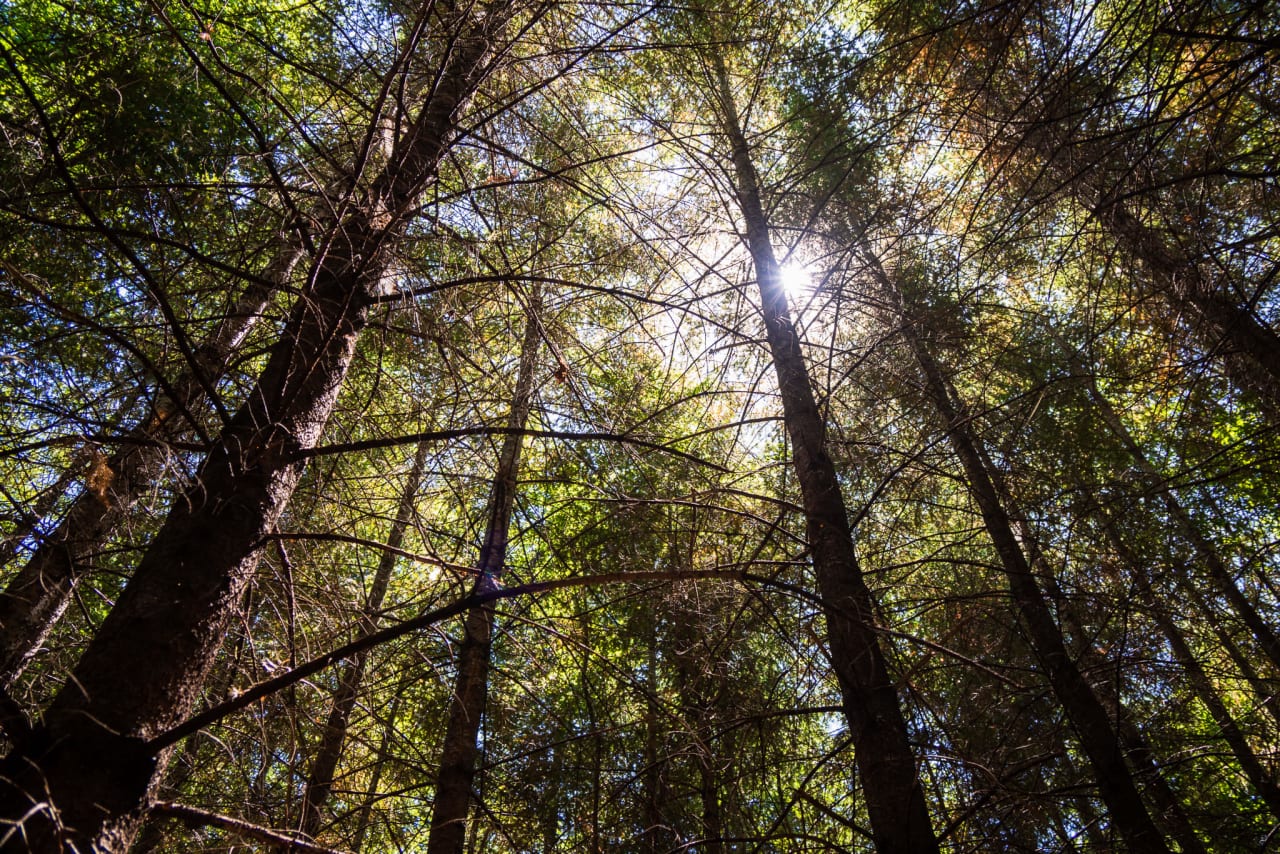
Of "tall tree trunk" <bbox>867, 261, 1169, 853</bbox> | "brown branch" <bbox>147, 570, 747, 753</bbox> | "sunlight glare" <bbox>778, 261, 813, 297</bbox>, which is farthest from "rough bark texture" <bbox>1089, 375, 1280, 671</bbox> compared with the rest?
"brown branch" <bbox>147, 570, 747, 753</bbox>

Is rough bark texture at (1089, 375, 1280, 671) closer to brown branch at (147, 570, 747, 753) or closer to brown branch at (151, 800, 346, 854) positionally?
brown branch at (147, 570, 747, 753)

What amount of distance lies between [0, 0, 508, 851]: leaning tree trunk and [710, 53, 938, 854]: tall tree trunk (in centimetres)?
159

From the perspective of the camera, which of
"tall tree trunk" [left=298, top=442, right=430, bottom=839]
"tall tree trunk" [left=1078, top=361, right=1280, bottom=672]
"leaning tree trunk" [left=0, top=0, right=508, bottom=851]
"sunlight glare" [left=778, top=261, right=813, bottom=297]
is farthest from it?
"sunlight glare" [left=778, top=261, right=813, bottom=297]

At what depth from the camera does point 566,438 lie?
5.84ft

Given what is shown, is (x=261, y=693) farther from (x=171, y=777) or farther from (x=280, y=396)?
(x=171, y=777)

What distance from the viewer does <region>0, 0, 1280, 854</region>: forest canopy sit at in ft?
5.96

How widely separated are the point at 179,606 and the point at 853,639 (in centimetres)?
228

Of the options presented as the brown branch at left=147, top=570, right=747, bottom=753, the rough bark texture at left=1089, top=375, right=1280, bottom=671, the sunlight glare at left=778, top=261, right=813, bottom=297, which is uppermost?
the sunlight glare at left=778, top=261, right=813, bottom=297

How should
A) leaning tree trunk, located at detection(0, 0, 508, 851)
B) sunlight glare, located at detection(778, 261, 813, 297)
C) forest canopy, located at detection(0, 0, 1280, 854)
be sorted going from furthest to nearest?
sunlight glare, located at detection(778, 261, 813, 297), forest canopy, located at detection(0, 0, 1280, 854), leaning tree trunk, located at detection(0, 0, 508, 851)

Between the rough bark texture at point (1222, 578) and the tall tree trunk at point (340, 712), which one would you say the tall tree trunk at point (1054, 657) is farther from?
the tall tree trunk at point (340, 712)

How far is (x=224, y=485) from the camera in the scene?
189 centimetres

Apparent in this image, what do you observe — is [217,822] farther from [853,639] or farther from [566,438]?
[853,639]

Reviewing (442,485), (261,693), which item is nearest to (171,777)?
(442,485)

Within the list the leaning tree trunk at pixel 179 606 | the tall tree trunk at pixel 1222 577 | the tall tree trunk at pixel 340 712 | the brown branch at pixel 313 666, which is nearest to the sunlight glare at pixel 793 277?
the tall tree trunk at pixel 1222 577
